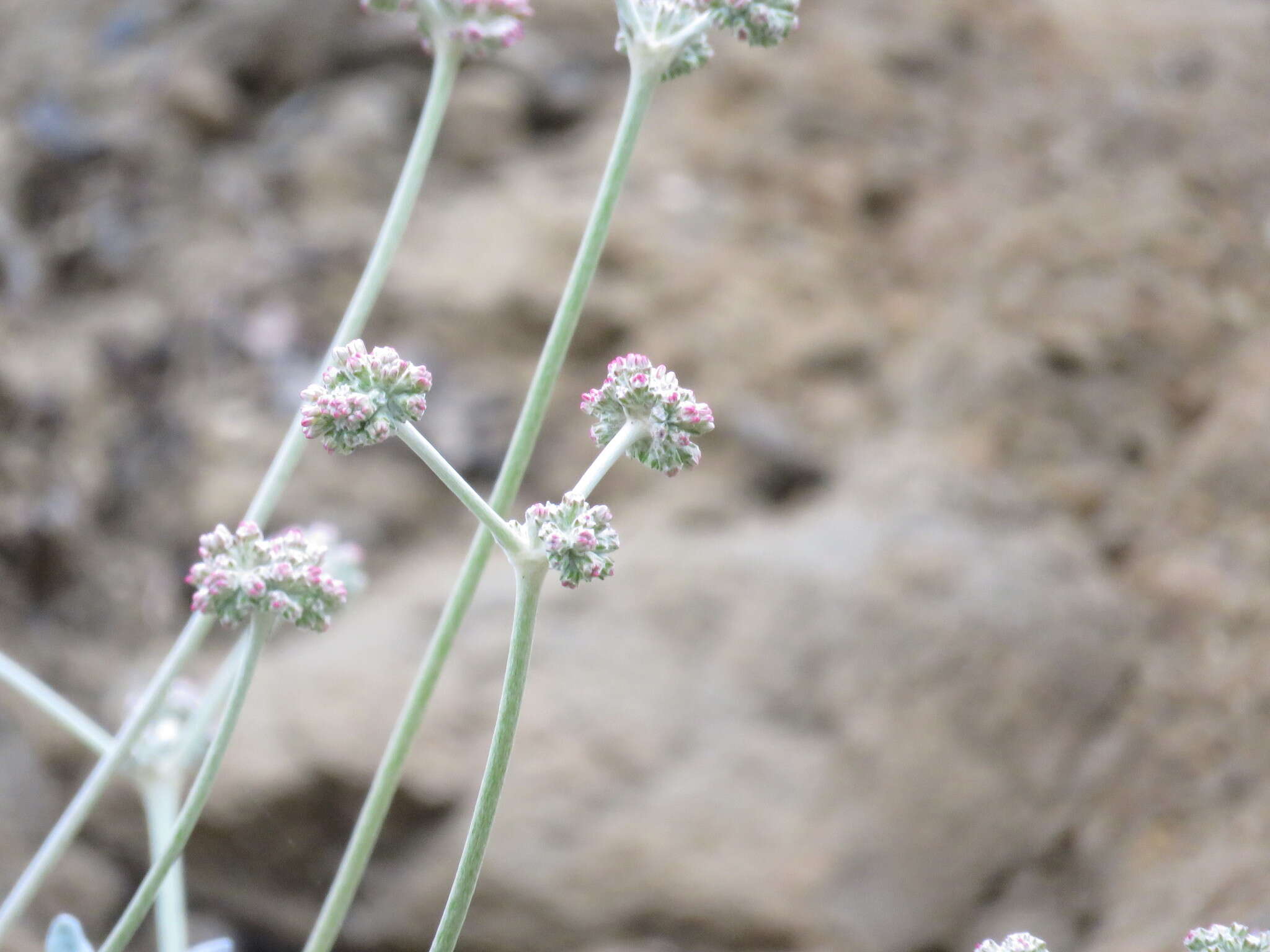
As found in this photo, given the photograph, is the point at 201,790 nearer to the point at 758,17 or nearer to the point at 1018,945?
the point at 1018,945

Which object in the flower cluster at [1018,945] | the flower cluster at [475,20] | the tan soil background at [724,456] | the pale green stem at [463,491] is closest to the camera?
the pale green stem at [463,491]

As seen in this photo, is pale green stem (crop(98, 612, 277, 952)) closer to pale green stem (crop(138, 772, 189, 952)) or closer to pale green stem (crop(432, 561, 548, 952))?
pale green stem (crop(432, 561, 548, 952))

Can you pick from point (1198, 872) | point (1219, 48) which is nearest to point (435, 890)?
point (1198, 872)

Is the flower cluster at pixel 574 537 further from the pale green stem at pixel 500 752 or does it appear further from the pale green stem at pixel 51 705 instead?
the pale green stem at pixel 51 705

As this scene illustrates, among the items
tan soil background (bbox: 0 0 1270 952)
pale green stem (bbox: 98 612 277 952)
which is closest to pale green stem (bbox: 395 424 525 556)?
pale green stem (bbox: 98 612 277 952)

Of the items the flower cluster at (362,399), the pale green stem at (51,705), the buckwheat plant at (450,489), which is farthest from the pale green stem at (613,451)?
the pale green stem at (51,705)

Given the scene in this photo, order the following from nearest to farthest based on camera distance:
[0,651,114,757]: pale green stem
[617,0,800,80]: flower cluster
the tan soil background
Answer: [617,0,800,80]: flower cluster → [0,651,114,757]: pale green stem → the tan soil background

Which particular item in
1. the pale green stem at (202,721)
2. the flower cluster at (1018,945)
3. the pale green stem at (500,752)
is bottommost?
the flower cluster at (1018,945)

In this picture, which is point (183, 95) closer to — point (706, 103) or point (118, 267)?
point (118, 267)
